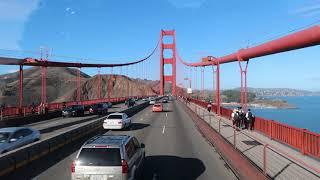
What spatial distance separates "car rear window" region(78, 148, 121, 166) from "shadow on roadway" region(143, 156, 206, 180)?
8.21 feet

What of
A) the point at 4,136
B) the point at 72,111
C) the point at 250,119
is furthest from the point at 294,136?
the point at 72,111

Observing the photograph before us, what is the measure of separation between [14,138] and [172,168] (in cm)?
754

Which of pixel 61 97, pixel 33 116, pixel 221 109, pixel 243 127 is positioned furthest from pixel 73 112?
pixel 61 97

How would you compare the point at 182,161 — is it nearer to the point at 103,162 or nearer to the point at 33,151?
the point at 33,151

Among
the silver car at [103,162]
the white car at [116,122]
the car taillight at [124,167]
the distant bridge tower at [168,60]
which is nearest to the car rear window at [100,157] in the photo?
the silver car at [103,162]

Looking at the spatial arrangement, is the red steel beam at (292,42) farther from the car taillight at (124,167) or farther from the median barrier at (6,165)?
the median barrier at (6,165)

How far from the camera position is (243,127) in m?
29.5

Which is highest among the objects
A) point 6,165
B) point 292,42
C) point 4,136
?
point 292,42

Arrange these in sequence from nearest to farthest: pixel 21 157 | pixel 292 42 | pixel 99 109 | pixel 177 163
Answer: pixel 21 157 → pixel 177 163 → pixel 292 42 → pixel 99 109

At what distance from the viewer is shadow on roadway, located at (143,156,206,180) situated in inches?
521

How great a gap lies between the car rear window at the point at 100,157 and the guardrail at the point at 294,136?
26.2 feet

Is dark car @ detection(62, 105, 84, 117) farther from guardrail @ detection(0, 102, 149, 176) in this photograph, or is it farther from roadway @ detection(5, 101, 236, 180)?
roadway @ detection(5, 101, 236, 180)

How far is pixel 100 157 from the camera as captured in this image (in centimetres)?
1068

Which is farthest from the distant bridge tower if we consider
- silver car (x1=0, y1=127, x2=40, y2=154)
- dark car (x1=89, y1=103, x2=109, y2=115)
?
silver car (x1=0, y1=127, x2=40, y2=154)
